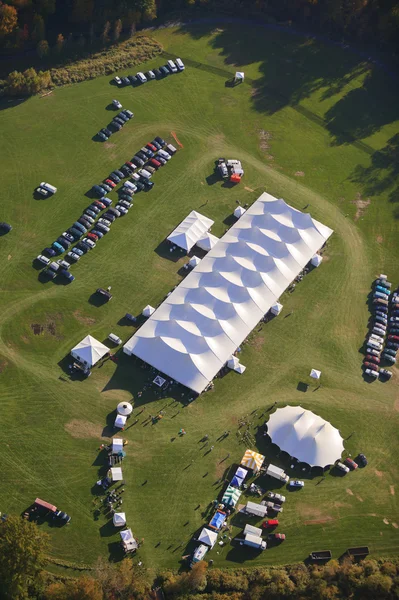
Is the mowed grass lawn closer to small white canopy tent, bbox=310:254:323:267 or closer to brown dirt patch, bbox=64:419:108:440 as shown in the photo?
brown dirt patch, bbox=64:419:108:440

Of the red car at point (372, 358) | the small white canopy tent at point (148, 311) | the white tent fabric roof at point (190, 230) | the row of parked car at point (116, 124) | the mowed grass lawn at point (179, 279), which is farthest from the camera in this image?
the row of parked car at point (116, 124)

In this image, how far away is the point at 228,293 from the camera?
10994 cm

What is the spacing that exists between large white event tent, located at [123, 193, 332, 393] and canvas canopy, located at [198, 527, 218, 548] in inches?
878

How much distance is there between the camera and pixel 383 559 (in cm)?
9175

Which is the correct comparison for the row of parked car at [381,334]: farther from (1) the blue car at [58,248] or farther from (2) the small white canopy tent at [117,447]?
(1) the blue car at [58,248]

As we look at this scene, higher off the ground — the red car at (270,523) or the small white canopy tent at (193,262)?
the small white canopy tent at (193,262)

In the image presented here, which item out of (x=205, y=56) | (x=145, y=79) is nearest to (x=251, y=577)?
(x=145, y=79)

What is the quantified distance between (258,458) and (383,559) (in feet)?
78.0

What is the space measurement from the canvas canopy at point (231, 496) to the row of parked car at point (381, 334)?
1314 inches

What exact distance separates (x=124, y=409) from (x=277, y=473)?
86.7ft

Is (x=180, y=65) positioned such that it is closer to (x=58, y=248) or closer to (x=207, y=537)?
(x=58, y=248)

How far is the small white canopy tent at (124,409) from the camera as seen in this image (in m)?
97.6

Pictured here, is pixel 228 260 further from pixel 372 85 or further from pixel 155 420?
pixel 372 85

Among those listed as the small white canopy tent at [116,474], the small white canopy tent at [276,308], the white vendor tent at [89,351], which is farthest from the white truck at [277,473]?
the white vendor tent at [89,351]
